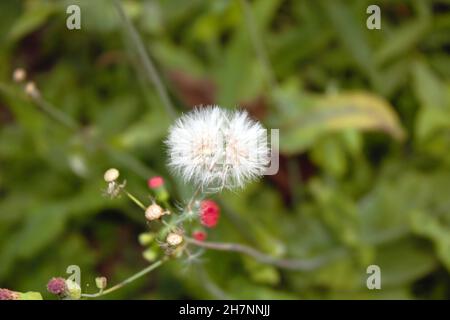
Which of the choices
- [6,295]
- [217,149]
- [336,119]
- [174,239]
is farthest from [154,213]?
[336,119]

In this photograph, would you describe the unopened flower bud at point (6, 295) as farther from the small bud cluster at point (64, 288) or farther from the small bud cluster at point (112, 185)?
the small bud cluster at point (112, 185)

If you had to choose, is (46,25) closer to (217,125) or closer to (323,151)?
(323,151)

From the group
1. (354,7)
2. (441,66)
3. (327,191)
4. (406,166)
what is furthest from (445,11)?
(327,191)

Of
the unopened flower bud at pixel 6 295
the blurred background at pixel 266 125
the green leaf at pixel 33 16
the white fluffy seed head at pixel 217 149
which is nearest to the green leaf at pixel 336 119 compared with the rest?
the blurred background at pixel 266 125

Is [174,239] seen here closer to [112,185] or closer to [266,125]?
[112,185]

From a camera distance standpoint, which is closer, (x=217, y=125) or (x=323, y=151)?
(x=217, y=125)
